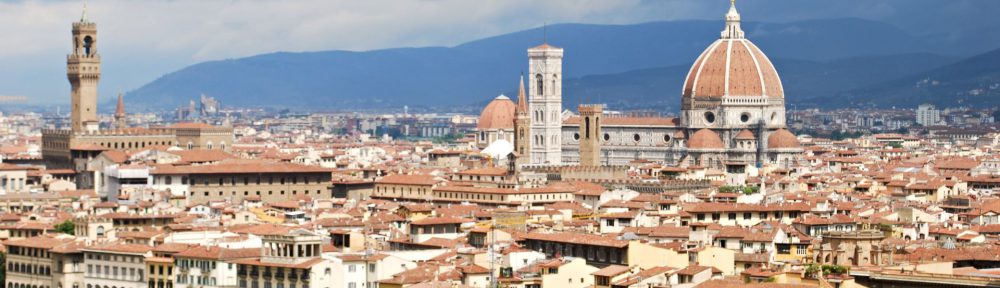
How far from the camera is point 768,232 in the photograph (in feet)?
192

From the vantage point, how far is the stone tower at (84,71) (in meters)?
115

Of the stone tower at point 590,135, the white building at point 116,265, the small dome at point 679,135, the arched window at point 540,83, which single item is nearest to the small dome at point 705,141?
the small dome at point 679,135

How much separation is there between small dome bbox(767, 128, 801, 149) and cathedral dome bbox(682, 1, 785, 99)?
5.73 meters

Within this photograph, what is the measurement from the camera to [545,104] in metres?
144

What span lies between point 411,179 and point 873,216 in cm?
3059

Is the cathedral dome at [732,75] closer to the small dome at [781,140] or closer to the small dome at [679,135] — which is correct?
the small dome at [679,135]

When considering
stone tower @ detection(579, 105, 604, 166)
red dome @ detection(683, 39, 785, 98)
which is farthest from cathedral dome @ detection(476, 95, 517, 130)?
stone tower @ detection(579, 105, 604, 166)

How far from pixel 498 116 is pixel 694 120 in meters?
26.5

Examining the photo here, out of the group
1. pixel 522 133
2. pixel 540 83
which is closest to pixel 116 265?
pixel 522 133

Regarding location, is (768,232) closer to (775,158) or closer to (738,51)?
(775,158)

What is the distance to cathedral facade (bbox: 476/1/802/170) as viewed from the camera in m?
139

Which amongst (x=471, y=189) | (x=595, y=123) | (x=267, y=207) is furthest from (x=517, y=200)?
(x=595, y=123)

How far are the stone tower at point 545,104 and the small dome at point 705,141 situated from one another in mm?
7996

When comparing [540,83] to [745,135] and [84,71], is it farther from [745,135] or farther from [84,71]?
[84,71]
